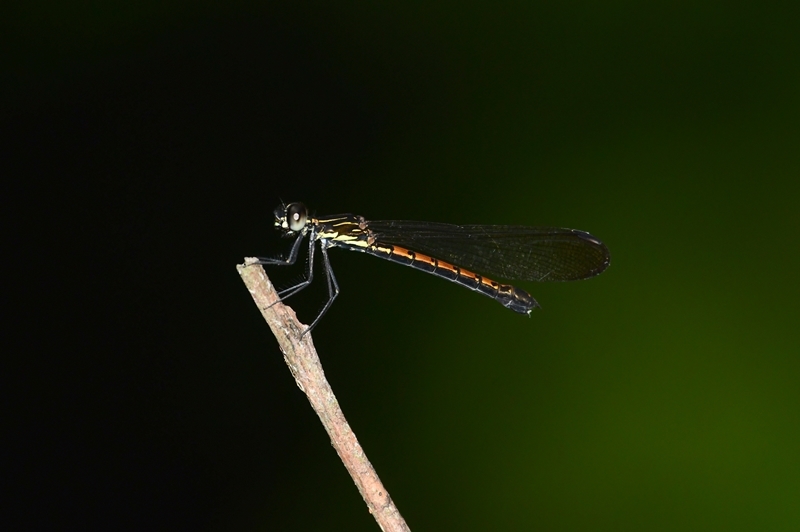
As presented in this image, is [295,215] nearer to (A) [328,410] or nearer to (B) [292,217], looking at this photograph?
(B) [292,217]

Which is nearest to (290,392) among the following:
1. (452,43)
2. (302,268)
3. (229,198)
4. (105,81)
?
(302,268)

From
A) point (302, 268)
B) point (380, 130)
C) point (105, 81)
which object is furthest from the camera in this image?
point (380, 130)

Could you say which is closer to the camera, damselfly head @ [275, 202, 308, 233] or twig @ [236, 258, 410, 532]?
twig @ [236, 258, 410, 532]

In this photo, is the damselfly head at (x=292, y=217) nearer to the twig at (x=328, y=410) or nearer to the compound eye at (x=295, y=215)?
the compound eye at (x=295, y=215)

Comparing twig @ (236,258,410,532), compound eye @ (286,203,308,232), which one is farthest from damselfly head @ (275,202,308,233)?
twig @ (236,258,410,532)

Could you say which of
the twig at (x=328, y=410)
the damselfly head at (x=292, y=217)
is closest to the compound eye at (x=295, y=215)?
the damselfly head at (x=292, y=217)

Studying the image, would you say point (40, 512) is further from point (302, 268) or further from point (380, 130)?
point (380, 130)

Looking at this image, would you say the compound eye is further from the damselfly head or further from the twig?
the twig
